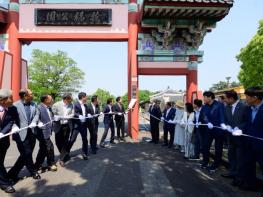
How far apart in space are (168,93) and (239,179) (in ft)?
303

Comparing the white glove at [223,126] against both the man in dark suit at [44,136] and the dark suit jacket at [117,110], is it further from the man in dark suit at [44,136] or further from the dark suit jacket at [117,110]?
the dark suit jacket at [117,110]

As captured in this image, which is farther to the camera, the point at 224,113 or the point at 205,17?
the point at 205,17

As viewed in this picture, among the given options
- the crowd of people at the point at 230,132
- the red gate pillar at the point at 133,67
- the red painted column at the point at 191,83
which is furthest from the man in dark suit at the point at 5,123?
the red painted column at the point at 191,83

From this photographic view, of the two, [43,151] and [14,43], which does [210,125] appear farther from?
[14,43]

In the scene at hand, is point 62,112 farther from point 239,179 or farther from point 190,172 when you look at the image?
point 239,179

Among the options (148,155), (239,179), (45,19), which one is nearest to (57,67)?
(45,19)

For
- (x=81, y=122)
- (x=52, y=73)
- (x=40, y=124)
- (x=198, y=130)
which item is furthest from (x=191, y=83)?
(x=52, y=73)

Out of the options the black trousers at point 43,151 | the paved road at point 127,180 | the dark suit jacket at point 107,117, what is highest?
the dark suit jacket at point 107,117

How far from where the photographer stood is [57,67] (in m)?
54.5

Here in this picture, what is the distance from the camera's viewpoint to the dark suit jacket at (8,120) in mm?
6297

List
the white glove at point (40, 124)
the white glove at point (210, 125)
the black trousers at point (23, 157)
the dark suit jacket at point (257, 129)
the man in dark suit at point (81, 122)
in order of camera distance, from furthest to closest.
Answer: the man in dark suit at point (81, 122), the white glove at point (210, 125), the white glove at point (40, 124), the black trousers at point (23, 157), the dark suit jacket at point (257, 129)

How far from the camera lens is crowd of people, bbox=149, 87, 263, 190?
602 centimetres

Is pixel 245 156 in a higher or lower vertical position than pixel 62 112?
lower

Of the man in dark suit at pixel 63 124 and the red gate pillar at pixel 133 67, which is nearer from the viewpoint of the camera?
the man in dark suit at pixel 63 124
